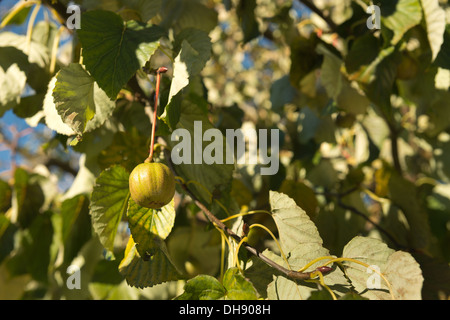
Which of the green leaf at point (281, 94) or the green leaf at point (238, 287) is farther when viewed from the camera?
the green leaf at point (281, 94)

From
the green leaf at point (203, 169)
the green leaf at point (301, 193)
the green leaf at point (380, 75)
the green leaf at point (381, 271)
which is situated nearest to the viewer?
the green leaf at point (381, 271)

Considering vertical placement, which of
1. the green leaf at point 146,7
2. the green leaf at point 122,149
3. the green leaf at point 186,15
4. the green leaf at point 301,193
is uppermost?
the green leaf at point 146,7

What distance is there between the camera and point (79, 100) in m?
0.63

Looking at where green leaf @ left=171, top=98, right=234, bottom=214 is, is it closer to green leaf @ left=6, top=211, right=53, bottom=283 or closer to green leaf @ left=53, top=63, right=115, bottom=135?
green leaf @ left=53, top=63, right=115, bottom=135

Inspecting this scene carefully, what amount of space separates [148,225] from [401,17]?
22.8 inches

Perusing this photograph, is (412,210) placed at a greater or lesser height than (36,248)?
A: greater

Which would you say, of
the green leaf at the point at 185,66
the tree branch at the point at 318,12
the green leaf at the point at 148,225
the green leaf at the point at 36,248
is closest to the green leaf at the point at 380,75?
the tree branch at the point at 318,12

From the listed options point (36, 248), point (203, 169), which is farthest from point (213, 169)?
point (36, 248)

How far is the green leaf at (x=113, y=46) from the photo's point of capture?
2.03 ft

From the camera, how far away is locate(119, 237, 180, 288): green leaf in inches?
24.2

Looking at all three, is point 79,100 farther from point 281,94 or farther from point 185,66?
point 281,94

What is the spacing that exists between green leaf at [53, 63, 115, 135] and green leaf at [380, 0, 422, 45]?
513mm

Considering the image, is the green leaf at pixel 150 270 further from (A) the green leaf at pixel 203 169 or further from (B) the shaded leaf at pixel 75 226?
(B) the shaded leaf at pixel 75 226

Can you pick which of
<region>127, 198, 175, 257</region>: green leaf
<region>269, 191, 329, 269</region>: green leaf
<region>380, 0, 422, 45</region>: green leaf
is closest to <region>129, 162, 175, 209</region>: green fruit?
<region>127, 198, 175, 257</region>: green leaf
